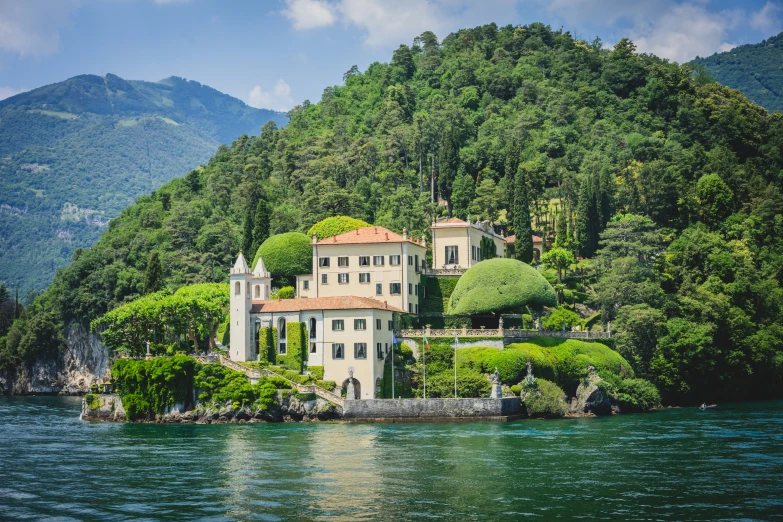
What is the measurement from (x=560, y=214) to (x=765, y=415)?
43662 millimetres

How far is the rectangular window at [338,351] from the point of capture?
8003 cm

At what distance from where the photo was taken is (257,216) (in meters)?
110

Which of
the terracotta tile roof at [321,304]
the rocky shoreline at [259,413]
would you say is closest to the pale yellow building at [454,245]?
the terracotta tile roof at [321,304]

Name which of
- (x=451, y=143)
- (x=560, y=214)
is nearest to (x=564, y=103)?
(x=451, y=143)

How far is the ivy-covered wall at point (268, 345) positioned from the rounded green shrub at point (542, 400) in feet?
65.6

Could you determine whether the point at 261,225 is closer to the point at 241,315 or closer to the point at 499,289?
the point at 241,315

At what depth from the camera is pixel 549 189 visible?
13450 centimetres

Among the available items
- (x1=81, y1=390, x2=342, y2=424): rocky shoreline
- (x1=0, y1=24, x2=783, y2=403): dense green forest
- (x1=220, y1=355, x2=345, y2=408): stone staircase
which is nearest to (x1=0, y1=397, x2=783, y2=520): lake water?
(x1=81, y1=390, x2=342, y2=424): rocky shoreline

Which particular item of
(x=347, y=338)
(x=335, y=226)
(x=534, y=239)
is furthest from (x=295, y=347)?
(x=534, y=239)

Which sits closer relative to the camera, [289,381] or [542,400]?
[542,400]

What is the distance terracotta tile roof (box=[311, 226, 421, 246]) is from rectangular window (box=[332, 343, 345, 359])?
41.3 ft

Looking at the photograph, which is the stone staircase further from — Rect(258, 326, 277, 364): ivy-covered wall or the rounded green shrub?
the rounded green shrub

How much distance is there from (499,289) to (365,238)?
13.1 m

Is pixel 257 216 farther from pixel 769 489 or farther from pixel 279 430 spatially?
pixel 769 489
